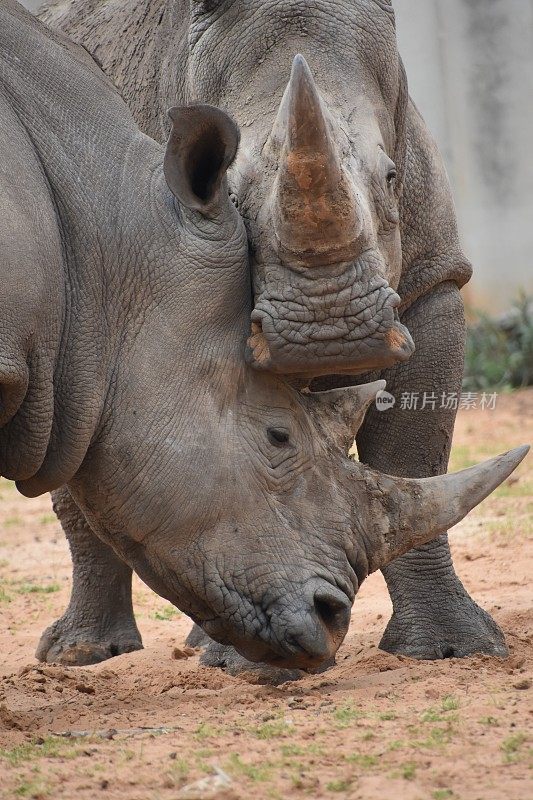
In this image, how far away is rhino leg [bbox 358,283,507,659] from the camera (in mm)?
6309

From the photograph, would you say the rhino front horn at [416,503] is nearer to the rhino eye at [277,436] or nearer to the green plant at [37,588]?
the rhino eye at [277,436]

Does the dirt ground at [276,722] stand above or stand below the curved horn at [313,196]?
below

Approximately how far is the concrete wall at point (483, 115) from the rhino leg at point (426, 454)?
28.1 ft

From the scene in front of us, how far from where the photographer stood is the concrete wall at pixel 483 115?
48.4 ft

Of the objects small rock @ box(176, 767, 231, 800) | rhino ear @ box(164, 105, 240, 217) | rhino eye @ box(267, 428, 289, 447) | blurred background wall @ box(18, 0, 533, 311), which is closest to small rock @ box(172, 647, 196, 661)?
rhino eye @ box(267, 428, 289, 447)

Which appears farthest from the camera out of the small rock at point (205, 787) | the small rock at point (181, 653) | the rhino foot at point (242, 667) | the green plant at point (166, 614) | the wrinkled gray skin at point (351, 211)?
the green plant at point (166, 614)

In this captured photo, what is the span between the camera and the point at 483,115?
14.9 m

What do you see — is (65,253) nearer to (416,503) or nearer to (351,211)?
(351,211)

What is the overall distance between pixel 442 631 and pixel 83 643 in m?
1.72

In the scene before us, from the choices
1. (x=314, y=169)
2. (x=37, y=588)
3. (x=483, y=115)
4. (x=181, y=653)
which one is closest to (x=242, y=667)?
(x=181, y=653)

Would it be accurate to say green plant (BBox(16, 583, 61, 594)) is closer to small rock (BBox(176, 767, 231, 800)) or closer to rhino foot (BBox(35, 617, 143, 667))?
rhino foot (BBox(35, 617, 143, 667))

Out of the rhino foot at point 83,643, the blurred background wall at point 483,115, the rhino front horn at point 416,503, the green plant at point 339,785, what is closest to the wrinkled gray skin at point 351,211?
the rhino front horn at point 416,503

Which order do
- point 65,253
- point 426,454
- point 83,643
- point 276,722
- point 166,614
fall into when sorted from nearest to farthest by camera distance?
point 276,722, point 65,253, point 426,454, point 83,643, point 166,614

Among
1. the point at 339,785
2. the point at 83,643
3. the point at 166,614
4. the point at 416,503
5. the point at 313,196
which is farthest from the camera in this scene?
the point at 166,614
